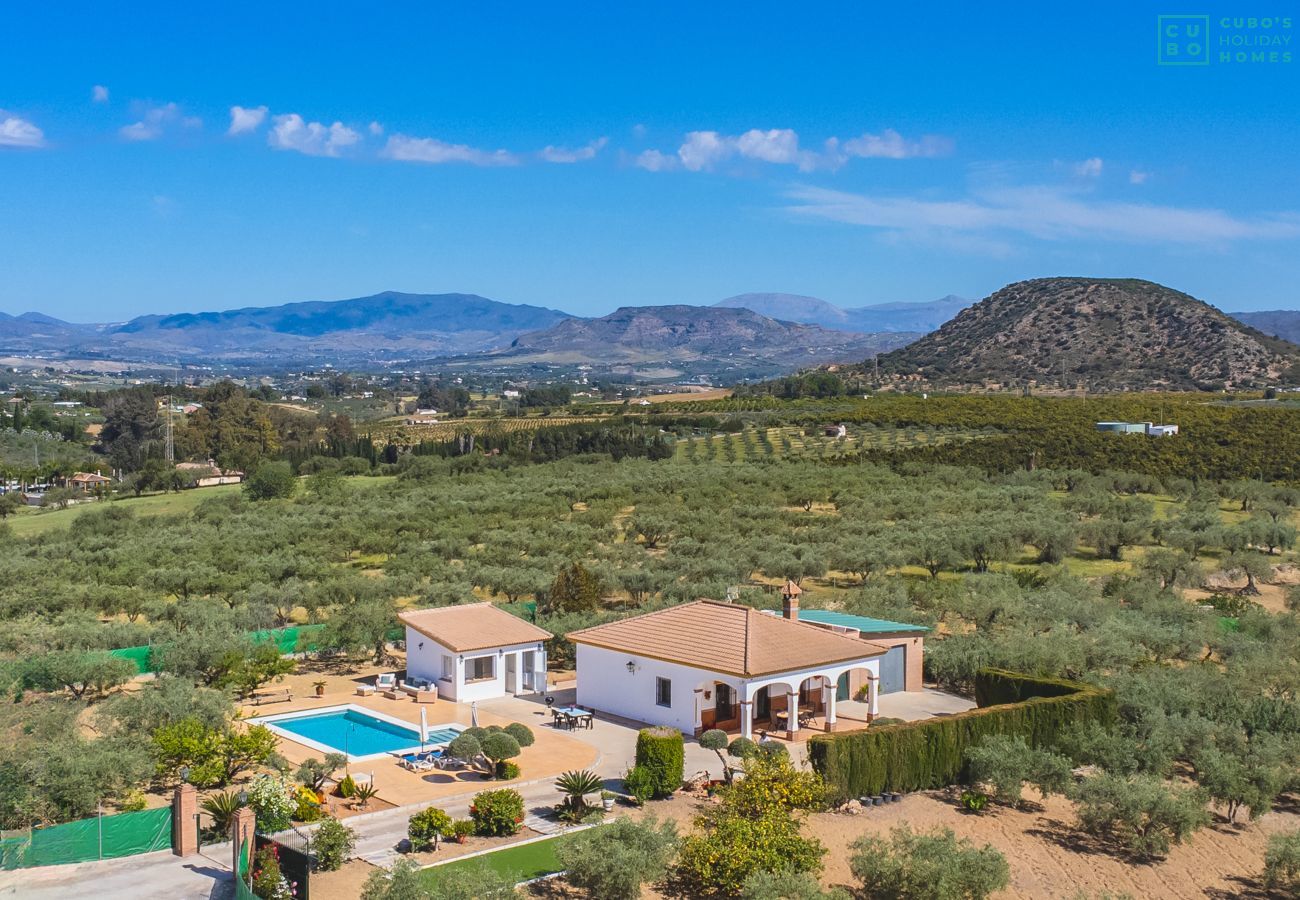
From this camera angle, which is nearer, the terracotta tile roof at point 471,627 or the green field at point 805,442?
the terracotta tile roof at point 471,627

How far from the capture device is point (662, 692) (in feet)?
78.9

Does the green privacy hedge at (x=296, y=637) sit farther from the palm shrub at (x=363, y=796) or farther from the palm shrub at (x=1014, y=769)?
the palm shrub at (x=1014, y=769)

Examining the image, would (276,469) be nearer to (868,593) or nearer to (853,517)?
(853,517)

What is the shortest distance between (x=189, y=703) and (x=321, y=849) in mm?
6270

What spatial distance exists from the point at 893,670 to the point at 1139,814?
8.65 meters

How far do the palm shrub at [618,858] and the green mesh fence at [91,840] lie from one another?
5495mm

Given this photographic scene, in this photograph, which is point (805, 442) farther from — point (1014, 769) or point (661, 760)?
point (661, 760)

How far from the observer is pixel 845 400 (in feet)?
342

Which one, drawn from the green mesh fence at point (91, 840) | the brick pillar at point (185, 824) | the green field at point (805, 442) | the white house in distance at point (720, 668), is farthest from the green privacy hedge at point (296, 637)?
the green field at point (805, 442)

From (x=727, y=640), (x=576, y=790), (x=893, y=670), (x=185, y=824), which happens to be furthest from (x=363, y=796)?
(x=893, y=670)

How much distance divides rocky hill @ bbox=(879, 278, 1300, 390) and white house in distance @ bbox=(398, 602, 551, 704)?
306 ft

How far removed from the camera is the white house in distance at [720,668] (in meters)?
22.9

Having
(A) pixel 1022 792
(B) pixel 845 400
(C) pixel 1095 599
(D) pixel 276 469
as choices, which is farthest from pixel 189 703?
(B) pixel 845 400

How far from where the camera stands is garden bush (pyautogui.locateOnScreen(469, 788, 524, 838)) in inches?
686
